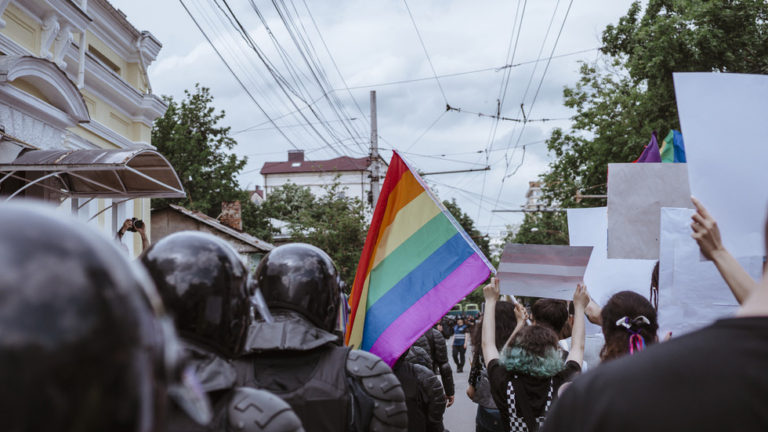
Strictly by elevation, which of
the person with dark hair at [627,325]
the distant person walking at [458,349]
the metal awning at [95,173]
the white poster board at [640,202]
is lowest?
the distant person walking at [458,349]

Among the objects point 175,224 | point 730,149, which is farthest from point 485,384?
point 175,224

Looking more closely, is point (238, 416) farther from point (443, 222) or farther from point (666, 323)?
point (443, 222)

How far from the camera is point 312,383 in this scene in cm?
273

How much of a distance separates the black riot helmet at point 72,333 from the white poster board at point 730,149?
2817 mm

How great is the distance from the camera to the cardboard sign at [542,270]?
437 centimetres

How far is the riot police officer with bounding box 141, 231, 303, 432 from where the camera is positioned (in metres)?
1.72

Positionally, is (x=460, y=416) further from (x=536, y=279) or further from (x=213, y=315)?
(x=213, y=315)

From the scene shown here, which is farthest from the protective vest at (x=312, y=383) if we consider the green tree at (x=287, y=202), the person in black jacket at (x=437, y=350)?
the green tree at (x=287, y=202)

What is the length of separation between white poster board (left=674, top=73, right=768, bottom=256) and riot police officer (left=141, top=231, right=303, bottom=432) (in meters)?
2.23

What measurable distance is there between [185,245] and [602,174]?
1892 cm

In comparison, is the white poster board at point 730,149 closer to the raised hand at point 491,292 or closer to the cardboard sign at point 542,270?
the cardboard sign at point 542,270

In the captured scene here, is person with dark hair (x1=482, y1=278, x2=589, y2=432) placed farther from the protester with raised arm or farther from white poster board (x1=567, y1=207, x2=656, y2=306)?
the protester with raised arm

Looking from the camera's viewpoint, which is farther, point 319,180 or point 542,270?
point 319,180

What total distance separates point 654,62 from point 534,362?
41.6 feet
